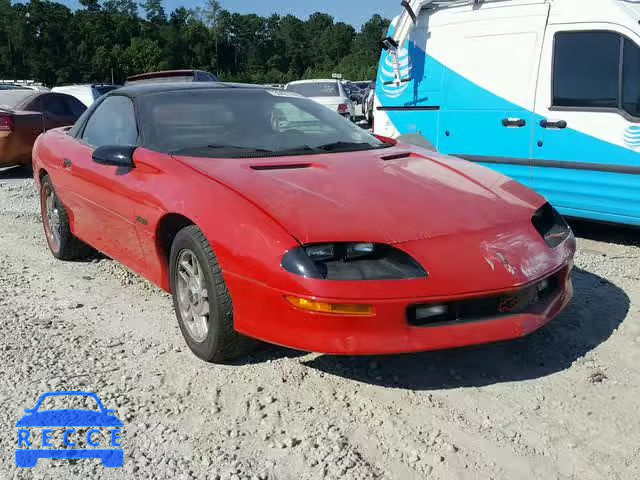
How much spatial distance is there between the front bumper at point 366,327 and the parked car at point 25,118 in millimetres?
7670

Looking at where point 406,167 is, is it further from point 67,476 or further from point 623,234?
point 623,234

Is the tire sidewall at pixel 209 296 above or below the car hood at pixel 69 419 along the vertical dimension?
above

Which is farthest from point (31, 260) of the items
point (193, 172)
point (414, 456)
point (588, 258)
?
point (588, 258)

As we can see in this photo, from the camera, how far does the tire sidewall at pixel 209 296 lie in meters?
2.95

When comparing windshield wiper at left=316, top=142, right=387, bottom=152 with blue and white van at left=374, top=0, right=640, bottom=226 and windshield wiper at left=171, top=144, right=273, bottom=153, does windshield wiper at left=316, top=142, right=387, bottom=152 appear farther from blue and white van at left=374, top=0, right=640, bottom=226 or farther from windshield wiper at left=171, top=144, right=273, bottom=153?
blue and white van at left=374, top=0, right=640, bottom=226

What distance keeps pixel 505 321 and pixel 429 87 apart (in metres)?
4.07

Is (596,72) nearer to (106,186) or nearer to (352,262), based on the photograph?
(352,262)

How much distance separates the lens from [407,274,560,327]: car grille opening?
8.82ft

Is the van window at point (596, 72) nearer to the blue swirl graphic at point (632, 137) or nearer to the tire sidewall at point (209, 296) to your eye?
the blue swirl graphic at point (632, 137)

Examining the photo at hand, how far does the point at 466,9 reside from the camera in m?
6.09

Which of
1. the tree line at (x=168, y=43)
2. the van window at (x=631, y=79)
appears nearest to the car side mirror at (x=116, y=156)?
the van window at (x=631, y=79)

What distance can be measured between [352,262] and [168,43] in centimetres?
10481

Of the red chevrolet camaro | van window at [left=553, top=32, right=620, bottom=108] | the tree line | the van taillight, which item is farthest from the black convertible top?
the tree line

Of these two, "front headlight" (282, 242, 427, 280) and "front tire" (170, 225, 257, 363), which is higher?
"front headlight" (282, 242, 427, 280)
